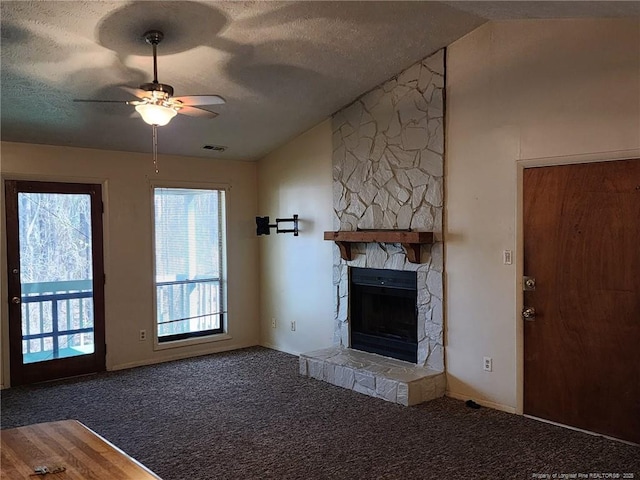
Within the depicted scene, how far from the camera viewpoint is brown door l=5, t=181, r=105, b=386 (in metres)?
5.09

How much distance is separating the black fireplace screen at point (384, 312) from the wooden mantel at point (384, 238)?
208mm

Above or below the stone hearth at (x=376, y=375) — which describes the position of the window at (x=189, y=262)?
above

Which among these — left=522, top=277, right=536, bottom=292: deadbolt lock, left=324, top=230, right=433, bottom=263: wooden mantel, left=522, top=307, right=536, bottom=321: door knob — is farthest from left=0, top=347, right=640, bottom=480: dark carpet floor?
left=324, top=230, right=433, bottom=263: wooden mantel

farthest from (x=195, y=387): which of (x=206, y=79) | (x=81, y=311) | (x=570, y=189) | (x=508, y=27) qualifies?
(x=508, y=27)

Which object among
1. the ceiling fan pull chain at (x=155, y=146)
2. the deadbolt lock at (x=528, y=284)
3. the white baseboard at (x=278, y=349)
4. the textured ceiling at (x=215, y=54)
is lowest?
the white baseboard at (x=278, y=349)

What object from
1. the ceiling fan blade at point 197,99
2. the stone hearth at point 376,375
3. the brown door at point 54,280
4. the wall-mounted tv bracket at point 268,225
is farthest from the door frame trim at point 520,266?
the brown door at point 54,280

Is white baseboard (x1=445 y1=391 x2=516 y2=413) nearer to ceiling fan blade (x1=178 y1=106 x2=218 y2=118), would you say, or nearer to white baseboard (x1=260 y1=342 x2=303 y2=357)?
white baseboard (x1=260 y1=342 x2=303 y2=357)

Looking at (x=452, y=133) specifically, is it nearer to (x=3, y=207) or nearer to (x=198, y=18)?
(x=198, y=18)

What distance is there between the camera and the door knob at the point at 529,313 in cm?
408

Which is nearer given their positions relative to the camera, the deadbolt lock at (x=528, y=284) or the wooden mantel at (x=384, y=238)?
the deadbolt lock at (x=528, y=284)

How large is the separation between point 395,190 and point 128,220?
2.78 m

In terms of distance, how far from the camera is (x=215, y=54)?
13.1 feet

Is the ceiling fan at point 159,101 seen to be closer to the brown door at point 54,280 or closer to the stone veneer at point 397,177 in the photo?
the stone veneer at point 397,177

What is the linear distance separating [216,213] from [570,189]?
3.98 meters
